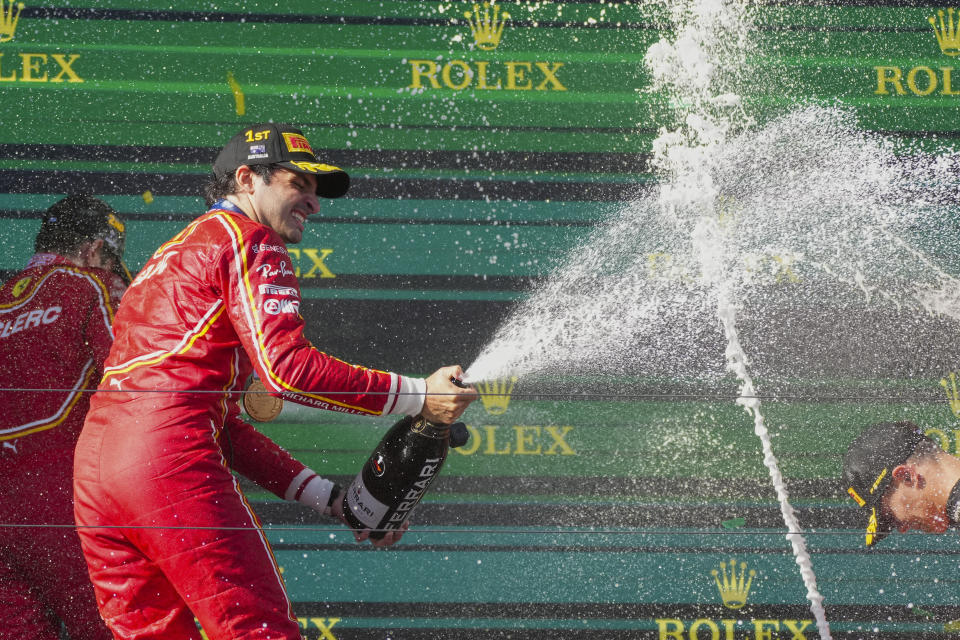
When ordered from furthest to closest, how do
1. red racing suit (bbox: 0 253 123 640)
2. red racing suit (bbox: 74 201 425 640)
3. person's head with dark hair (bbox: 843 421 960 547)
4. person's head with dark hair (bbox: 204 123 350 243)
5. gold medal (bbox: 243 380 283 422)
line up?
gold medal (bbox: 243 380 283 422) → person's head with dark hair (bbox: 843 421 960 547) → red racing suit (bbox: 0 253 123 640) → person's head with dark hair (bbox: 204 123 350 243) → red racing suit (bbox: 74 201 425 640)

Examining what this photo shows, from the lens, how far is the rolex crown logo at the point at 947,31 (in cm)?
285

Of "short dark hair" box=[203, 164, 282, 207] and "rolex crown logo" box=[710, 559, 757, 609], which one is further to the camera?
"rolex crown logo" box=[710, 559, 757, 609]

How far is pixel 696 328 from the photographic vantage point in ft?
9.40

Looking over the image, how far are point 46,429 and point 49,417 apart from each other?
0.10ft

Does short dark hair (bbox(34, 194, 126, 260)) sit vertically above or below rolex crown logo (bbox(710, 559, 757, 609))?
above

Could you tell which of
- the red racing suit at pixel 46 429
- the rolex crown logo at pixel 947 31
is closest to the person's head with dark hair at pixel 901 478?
the rolex crown logo at pixel 947 31

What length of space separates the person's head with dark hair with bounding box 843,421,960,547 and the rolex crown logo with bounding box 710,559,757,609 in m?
0.40

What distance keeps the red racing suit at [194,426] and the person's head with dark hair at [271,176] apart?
0.50 ft

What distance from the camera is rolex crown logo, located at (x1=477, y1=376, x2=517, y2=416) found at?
2.85 metres

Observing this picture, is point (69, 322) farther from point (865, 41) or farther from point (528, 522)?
point (865, 41)

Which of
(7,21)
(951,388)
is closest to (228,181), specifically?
(7,21)

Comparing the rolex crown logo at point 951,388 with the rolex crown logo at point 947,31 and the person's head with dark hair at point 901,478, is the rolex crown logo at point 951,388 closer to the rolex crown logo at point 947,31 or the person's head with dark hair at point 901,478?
the person's head with dark hair at point 901,478

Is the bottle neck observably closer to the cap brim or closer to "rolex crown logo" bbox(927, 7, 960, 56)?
the cap brim

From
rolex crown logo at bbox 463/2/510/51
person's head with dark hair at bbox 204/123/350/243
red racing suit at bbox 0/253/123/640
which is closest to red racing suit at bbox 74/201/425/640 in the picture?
person's head with dark hair at bbox 204/123/350/243
